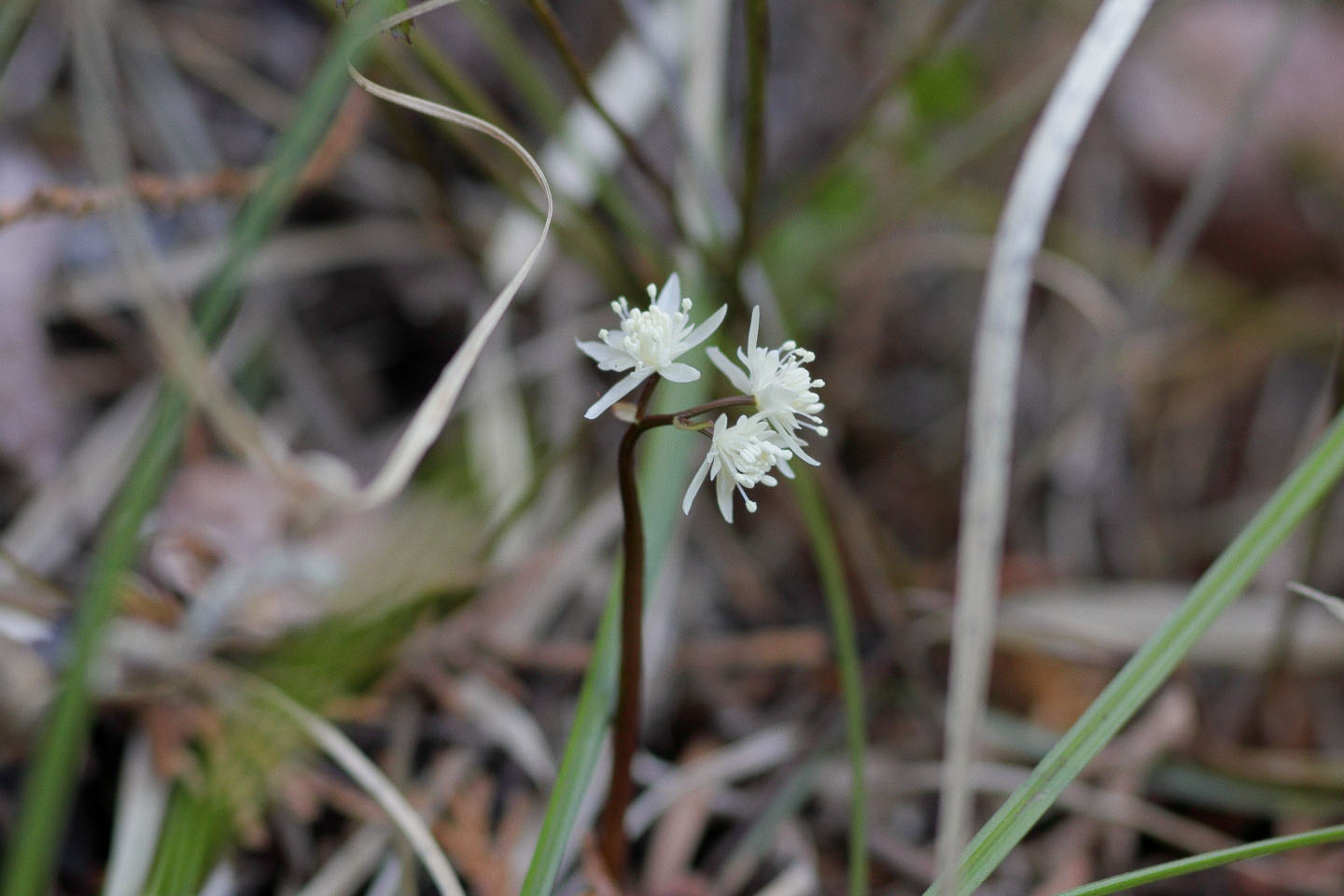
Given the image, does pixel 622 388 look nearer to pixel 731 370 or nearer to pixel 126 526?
pixel 731 370

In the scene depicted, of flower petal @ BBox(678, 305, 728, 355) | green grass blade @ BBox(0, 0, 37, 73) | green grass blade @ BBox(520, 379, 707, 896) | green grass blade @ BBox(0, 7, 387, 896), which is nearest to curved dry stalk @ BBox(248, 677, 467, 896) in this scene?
green grass blade @ BBox(520, 379, 707, 896)

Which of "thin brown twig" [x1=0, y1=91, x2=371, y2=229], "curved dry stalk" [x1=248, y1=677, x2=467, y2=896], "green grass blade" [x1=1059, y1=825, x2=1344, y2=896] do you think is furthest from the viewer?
"thin brown twig" [x1=0, y1=91, x2=371, y2=229]

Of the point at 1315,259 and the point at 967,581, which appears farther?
the point at 1315,259

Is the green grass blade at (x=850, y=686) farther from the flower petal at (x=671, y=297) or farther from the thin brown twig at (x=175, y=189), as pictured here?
the thin brown twig at (x=175, y=189)

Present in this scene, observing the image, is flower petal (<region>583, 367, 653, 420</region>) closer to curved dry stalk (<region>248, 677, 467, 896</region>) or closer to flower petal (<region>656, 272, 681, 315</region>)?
flower petal (<region>656, 272, 681, 315</region>)

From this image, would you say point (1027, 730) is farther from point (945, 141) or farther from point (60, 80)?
point (60, 80)

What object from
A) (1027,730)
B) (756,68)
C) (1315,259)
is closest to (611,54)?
(756,68)

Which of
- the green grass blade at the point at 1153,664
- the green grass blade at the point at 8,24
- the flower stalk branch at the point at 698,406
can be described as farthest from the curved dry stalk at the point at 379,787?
the green grass blade at the point at 8,24
